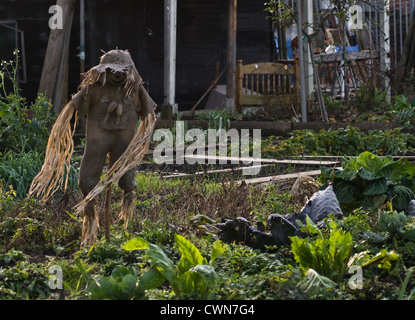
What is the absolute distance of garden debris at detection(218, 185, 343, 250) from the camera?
13.5ft

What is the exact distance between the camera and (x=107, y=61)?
4.25 meters

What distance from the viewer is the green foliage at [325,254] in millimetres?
3463

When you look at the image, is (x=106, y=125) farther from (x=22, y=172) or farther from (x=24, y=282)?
(x=22, y=172)

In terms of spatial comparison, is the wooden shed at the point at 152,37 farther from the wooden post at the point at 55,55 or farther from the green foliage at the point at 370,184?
the green foliage at the point at 370,184

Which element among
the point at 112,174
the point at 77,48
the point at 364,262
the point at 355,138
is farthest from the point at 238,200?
the point at 77,48

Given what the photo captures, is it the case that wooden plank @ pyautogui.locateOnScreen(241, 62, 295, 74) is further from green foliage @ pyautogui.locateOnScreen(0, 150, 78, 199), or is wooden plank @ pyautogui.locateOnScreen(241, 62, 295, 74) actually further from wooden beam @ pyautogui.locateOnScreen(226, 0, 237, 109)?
green foliage @ pyautogui.locateOnScreen(0, 150, 78, 199)

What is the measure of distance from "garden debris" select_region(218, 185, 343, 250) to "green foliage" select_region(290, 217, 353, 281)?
0.46 meters

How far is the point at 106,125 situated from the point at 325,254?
1.50 metres

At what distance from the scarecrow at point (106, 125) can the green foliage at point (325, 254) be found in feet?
3.81

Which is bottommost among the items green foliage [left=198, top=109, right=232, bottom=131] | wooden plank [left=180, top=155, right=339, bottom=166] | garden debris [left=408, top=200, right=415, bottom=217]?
A: garden debris [left=408, top=200, right=415, bottom=217]

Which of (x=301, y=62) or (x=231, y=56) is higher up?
(x=231, y=56)

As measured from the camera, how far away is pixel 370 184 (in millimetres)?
4957

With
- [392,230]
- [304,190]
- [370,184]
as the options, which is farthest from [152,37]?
[392,230]

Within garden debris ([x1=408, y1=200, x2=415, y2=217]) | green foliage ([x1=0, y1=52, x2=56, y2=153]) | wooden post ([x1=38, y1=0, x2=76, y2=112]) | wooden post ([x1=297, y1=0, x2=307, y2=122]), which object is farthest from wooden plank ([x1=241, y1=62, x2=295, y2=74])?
garden debris ([x1=408, y1=200, x2=415, y2=217])
